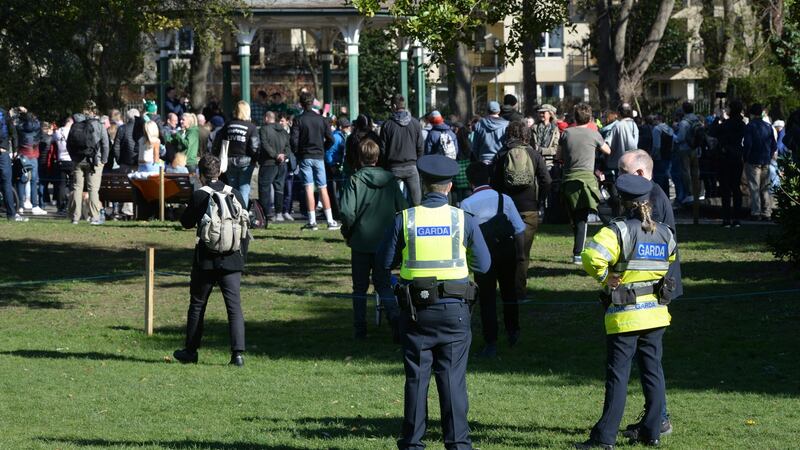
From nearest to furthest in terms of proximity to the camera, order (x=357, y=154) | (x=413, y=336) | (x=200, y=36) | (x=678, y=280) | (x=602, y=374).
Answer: (x=413, y=336)
(x=678, y=280)
(x=602, y=374)
(x=357, y=154)
(x=200, y=36)

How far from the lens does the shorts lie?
21562mm

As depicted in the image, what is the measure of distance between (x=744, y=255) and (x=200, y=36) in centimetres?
1021

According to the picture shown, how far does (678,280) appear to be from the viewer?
8602 millimetres

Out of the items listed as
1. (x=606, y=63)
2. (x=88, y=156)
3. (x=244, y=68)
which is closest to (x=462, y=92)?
(x=244, y=68)

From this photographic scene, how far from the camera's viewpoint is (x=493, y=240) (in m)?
12.1

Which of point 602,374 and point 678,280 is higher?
point 678,280

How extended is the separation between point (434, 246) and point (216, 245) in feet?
12.3

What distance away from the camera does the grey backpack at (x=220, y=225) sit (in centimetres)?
1141

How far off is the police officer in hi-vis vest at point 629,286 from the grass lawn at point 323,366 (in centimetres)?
61

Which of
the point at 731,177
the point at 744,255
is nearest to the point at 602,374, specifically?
the point at 744,255

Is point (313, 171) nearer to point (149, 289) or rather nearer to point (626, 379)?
point (149, 289)

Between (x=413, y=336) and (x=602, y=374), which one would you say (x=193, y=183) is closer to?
(x=602, y=374)

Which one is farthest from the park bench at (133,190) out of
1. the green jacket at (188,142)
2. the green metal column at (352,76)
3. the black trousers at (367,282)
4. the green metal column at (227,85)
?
the green metal column at (227,85)

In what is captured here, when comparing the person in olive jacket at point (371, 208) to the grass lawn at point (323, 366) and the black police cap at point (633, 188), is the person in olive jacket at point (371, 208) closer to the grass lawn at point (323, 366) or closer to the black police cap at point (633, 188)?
the grass lawn at point (323, 366)
